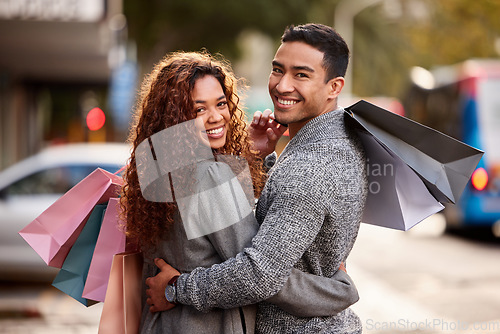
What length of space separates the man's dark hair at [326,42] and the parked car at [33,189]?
17.9 ft

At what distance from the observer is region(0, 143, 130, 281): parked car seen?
771 centimetres

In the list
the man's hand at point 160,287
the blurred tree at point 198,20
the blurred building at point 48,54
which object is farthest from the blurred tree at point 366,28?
the man's hand at point 160,287

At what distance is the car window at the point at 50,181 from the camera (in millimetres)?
7902

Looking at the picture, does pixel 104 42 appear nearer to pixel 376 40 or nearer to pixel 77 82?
pixel 77 82

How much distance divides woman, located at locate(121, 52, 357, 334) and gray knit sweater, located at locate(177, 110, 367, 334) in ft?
0.22

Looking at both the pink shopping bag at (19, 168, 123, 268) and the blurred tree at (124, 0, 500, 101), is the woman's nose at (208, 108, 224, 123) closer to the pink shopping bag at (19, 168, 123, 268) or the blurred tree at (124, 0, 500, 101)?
the pink shopping bag at (19, 168, 123, 268)

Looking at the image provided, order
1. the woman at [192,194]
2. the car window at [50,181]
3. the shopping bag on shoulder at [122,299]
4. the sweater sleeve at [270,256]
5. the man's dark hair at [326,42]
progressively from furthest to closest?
1. the car window at [50,181]
2. the man's dark hair at [326,42]
3. the shopping bag on shoulder at [122,299]
4. the woman at [192,194]
5. the sweater sleeve at [270,256]

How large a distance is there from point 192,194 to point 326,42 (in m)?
0.79

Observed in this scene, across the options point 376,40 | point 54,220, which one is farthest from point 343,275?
point 376,40

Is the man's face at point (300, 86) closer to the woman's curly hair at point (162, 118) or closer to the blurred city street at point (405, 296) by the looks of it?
the woman's curly hair at point (162, 118)

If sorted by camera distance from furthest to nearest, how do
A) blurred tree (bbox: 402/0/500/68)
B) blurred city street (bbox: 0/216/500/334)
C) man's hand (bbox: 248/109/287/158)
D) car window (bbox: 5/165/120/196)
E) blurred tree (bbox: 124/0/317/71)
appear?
blurred tree (bbox: 402/0/500/68), blurred tree (bbox: 124/0/317/71), car window (bbox: 5/165/120/196), blurred city street (bbox: 0/216/500/334), man's hand (bbox: 248/109/287/158)

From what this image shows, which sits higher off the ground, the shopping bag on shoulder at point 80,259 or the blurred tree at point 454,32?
the blurred tree at point 454,32

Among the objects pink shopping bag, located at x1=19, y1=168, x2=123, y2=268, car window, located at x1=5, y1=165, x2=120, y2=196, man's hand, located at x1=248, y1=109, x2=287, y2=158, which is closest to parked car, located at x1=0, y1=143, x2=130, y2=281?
car window, located at x1=5, y1=165, x2=120, y2=196

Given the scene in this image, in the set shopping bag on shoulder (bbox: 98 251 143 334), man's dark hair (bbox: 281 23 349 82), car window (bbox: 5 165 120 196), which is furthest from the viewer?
car window (bbox: 5 165 120 196)
